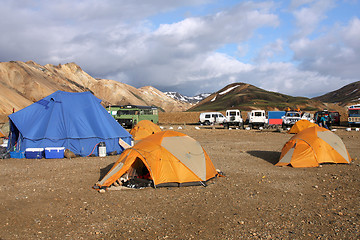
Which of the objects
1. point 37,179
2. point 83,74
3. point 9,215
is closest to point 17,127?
point 37,179

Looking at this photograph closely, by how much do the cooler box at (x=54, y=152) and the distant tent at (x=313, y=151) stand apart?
33.9 feet

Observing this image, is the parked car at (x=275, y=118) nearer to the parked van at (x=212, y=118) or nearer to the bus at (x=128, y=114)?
the parked van at (x=212, y=118)

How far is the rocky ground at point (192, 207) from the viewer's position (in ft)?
20.5

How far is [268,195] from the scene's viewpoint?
8.70m

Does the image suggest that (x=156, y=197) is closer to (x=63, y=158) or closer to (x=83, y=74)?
(x=63, y=158)

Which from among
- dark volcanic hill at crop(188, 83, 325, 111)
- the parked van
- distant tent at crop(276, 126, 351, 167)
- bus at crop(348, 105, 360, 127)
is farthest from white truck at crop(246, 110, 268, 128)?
dark volcanic hill at crop(188, 83, 325, 111)

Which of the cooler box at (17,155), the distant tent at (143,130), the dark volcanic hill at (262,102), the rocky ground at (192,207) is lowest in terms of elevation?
the rocky ground at (192,207)

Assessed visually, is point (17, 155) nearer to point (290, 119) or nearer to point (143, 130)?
point (143, 130)

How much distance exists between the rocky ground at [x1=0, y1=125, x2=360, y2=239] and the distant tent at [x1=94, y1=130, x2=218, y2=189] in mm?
354

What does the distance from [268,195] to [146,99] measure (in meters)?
167

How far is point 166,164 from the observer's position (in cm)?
966

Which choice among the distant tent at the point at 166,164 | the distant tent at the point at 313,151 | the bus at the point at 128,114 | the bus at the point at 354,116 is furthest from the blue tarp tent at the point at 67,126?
the bus at the point at 354,116

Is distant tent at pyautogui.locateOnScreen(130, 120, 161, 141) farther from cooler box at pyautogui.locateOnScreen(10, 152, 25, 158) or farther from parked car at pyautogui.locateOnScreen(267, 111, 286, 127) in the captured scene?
parked car at pyautogui.locateOnScreen(267, 111, 286, 127)

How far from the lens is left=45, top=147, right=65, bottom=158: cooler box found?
1509cm
